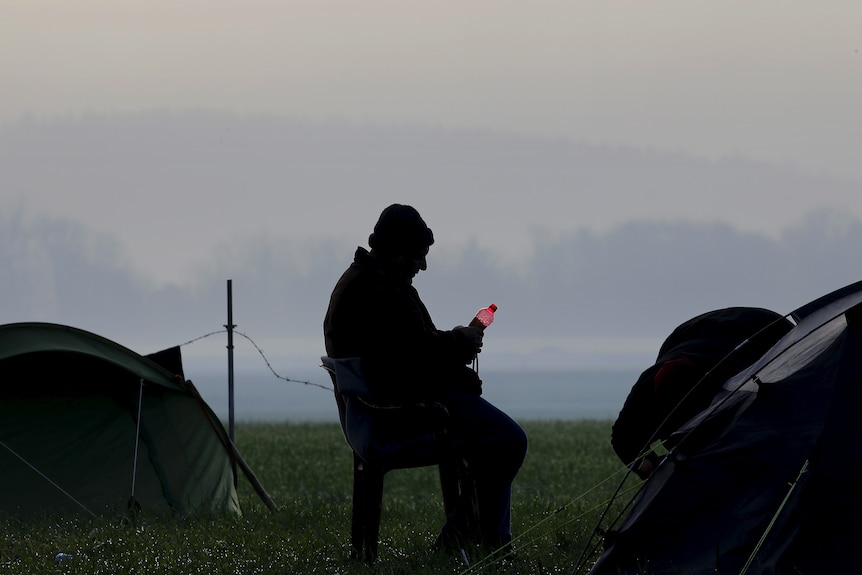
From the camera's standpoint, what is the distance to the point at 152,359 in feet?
38.2

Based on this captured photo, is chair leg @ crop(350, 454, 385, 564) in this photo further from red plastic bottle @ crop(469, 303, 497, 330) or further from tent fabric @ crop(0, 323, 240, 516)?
tent fabric @ crop(0, 323, 240, 516)

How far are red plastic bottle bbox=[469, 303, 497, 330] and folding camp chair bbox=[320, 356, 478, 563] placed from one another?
581 mm

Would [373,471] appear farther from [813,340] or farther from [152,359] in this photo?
[152,359]

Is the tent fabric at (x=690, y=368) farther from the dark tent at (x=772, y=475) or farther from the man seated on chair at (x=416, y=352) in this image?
the man seated on chair at (x=416, y=352)

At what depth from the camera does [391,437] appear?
772 cm

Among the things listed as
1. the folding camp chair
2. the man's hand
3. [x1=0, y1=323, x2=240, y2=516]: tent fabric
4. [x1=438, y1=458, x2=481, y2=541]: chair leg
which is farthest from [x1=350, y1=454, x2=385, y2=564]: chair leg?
[x1=0, y1=323, x2=240, y2=516]: tent fabric

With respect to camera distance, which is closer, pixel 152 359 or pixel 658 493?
pixel 658 493

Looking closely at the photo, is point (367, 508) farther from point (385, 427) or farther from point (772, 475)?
point (772, 475)

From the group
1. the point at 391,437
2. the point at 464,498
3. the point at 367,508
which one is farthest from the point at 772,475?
the point at 367,508

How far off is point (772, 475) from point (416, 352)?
2291 mm

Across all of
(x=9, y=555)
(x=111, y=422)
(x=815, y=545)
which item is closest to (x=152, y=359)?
(x=111, y=422)

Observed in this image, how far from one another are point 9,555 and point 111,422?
2.35 meters

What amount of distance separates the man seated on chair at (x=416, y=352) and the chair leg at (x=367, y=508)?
1.47ft

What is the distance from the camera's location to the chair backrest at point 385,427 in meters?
7.67
